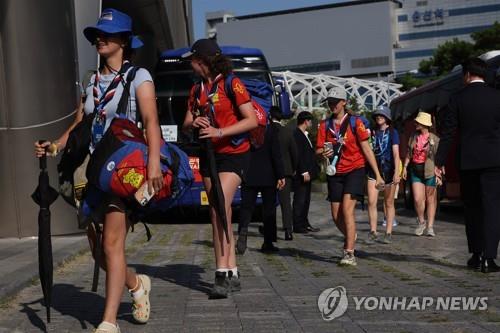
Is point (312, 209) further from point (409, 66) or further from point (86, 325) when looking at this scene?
point (409, 66)

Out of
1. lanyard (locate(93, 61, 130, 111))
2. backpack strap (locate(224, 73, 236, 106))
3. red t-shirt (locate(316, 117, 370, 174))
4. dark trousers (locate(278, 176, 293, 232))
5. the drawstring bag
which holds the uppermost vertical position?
lanyard (locate(93, 61, 130, 111))

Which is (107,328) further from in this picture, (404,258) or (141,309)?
(404,258)

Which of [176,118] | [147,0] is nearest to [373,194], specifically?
[176,118]

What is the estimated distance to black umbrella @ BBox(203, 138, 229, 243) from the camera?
6547mm

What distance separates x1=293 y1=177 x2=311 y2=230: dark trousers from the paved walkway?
8.61 feet

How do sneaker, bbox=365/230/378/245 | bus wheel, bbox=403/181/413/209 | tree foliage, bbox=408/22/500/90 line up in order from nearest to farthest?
sneaker, bbox=365/230/378/245 → bus wheel, bbox=403/181/413/209 → tree foliage, bbox=408/22/500/90

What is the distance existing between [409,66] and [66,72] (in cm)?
15447

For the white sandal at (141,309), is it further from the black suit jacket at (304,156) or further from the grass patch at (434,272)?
the black suit jacket at (304,156)

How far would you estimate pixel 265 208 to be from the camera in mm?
11375

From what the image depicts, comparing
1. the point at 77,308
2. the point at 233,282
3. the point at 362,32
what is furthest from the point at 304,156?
the point at 362,32

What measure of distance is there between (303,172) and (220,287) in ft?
24.8

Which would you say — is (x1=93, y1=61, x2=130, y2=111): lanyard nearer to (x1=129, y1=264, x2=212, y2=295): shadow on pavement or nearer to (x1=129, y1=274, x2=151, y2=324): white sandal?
(x1=129, y1=274, x2=151, y2=324): white sandal

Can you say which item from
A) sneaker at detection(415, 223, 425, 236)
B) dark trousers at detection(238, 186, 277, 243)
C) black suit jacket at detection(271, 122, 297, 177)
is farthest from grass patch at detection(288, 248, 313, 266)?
sneaker at detection(415, 223, 425, 236)

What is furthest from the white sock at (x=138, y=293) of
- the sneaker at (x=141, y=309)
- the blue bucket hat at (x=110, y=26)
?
the blue bucket hat at (x=110, y=26)
